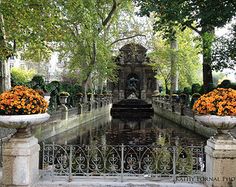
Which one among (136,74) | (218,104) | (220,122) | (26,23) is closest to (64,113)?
(26,23)

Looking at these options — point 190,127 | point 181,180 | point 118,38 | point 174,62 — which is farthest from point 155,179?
point 118,38

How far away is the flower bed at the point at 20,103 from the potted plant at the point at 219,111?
3.28 metres

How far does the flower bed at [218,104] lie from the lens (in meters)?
6.12

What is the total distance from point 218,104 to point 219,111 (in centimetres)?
16

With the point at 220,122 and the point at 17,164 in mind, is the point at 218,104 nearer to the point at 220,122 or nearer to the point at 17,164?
the point at 220,122

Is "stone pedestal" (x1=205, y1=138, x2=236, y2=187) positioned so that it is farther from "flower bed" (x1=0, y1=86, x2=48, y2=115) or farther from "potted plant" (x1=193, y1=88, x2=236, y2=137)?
"flower bed" (x1=0, y1=86, x2=48, y2=115)

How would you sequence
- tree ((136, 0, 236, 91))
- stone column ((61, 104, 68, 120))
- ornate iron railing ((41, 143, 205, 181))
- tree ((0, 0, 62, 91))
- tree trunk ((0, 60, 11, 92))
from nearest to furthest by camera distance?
ornate iron railing ((41, 143, 205, 181))
tree ((136, 0, 236, 91))
tree ((0, 0, 62, 91))
tree trunk ((0, 60, 11, 92))
stone column ((61, 104, 68, 120))

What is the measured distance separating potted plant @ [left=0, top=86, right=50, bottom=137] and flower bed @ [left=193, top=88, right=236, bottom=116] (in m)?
3.23

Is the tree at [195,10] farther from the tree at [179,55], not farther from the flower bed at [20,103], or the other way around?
the tree at [179,55]

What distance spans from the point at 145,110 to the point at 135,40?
10434 mm

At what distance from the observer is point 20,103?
6.31 metres

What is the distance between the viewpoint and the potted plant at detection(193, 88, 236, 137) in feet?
19.8

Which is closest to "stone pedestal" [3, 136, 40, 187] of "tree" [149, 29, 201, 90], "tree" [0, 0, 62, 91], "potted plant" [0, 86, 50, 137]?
"potted plant" [0, 86, 50, 137]

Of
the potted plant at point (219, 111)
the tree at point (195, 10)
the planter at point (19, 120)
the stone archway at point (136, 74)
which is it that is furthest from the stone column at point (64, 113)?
the stone archway at point (136, 74)
